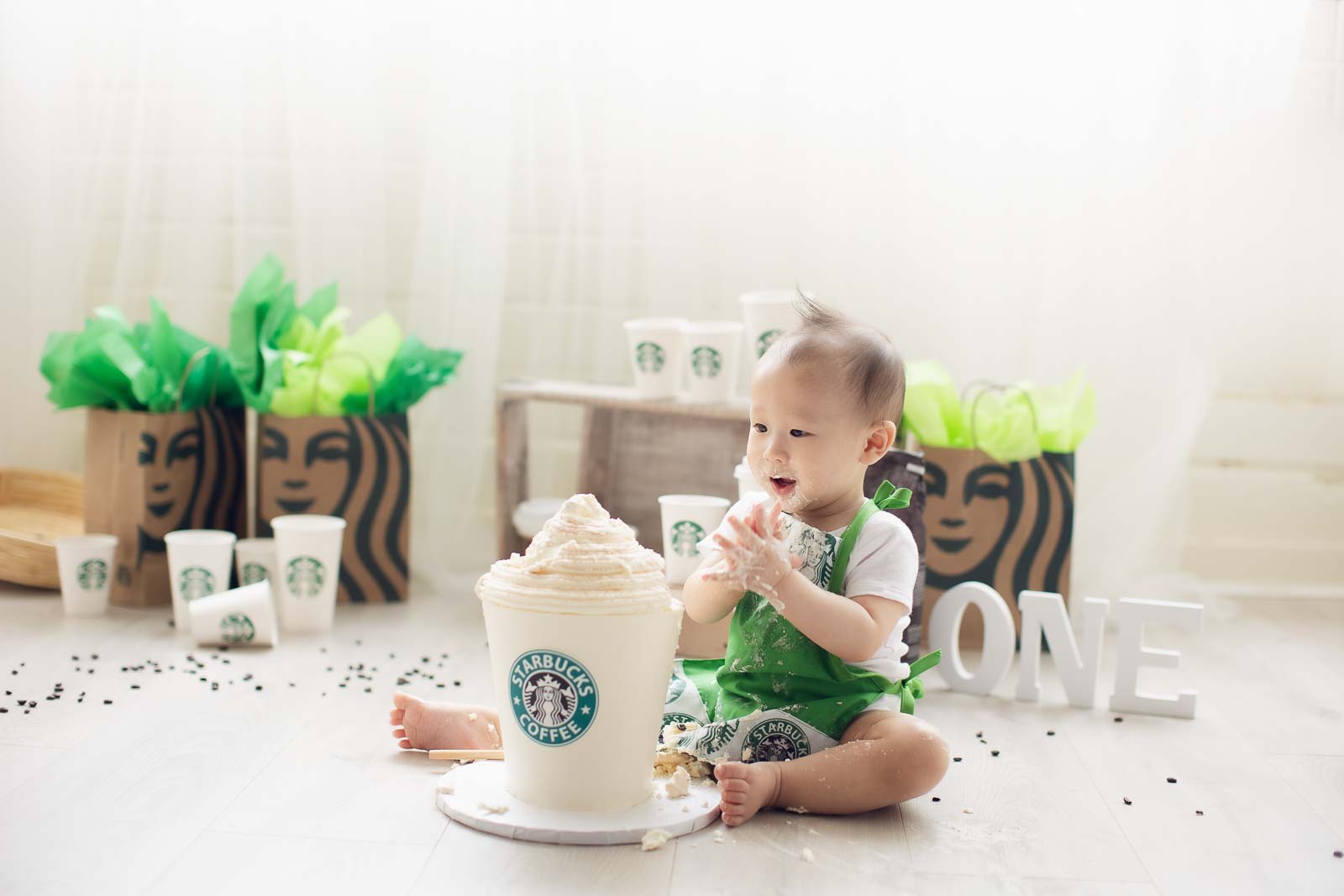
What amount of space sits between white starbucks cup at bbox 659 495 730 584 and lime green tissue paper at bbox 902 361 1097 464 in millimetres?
423

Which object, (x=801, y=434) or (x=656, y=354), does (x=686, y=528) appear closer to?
(x=656, y=354)

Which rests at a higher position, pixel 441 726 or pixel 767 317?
pixel 767 317

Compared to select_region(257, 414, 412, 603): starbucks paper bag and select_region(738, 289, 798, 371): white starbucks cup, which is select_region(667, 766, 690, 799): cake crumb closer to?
select_region(738, 289, 798, 371): white starbucks cup

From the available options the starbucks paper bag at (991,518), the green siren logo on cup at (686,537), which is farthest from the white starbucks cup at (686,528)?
the starbucks paper bag at (991,518)

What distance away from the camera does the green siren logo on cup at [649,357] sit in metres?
2.34

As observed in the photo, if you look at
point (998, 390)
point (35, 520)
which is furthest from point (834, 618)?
point (35, 520)

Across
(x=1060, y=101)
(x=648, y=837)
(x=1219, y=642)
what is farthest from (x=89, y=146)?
(x=1219, y=642)

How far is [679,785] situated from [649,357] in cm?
105

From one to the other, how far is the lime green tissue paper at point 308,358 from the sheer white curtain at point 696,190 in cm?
23

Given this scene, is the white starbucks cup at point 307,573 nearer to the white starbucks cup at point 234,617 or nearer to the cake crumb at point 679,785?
→ the white starbucks cup at point 234,617

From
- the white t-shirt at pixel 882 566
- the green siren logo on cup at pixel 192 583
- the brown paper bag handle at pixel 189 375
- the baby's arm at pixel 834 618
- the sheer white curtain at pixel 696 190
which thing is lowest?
the green siren logo on cup at pixel 192 583

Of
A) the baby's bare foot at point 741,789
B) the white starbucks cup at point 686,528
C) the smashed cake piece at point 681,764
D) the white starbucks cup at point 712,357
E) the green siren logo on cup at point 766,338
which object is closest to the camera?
the baby's bare foot at point 741,789

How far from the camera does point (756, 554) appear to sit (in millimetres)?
1355

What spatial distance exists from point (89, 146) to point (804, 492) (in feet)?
6.50
